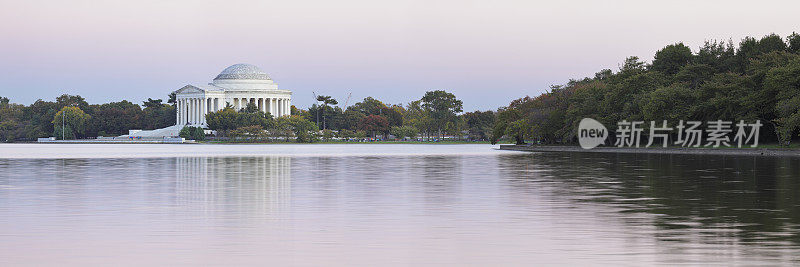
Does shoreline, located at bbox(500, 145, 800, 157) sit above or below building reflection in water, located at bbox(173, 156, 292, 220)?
above

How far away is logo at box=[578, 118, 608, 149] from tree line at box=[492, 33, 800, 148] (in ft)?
2.84

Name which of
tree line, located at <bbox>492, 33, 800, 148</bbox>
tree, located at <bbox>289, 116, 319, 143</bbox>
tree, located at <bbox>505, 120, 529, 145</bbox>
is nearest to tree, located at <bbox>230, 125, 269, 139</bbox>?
tree, located at <bbox>289, 116, 319, 143</bbox>

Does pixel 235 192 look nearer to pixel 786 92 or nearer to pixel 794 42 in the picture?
pixel 786 92

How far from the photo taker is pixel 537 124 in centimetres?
10788

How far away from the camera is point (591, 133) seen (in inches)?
3893

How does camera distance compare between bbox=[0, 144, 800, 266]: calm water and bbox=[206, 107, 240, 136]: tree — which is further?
bbox=[206, 107, 240, 136]: tree

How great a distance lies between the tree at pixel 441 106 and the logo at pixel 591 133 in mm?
90819

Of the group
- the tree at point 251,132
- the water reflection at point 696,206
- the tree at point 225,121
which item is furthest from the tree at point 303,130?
the water reflection at point 696,206

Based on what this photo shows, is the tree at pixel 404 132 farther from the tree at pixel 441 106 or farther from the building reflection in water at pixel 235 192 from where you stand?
the building reflection in water at pixel 235 192

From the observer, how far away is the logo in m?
97.4

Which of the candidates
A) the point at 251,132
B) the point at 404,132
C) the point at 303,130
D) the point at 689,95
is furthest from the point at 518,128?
the point at 404,132

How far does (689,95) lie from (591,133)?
52.5 ft

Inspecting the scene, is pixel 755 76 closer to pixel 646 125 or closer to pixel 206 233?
pixel 646 125

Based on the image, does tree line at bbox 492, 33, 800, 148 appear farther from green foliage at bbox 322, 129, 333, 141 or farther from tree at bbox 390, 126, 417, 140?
tree at bbox 390, 126, 417, 140
